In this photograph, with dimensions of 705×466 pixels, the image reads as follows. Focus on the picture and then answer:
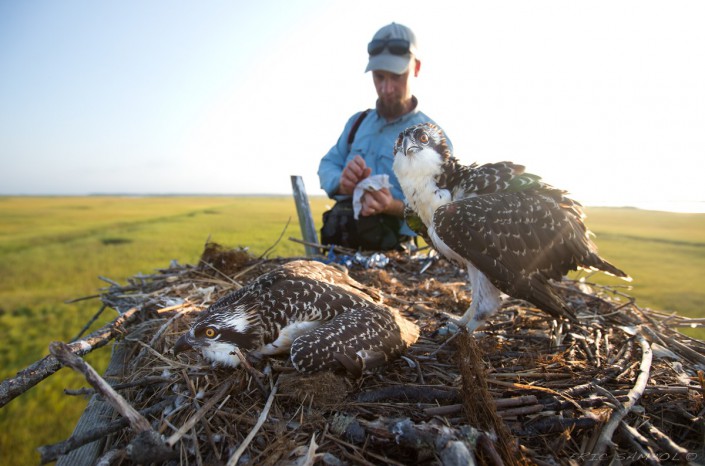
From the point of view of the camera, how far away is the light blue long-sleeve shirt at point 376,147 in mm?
6574

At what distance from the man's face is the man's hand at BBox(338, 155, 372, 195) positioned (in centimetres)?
153

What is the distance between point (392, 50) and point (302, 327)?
520 cm

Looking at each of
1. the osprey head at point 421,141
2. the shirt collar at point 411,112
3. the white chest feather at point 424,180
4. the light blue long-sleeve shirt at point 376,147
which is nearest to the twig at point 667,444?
the white chest feather at point 424,180

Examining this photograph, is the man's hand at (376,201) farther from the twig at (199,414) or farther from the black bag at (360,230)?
the twig at (199,414)

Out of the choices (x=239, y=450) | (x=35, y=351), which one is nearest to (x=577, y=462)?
(x=239, y=450)

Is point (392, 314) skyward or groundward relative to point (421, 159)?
groundward

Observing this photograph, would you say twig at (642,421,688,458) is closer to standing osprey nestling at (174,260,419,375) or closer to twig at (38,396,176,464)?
standing osprey nestling at (174,260,419,375)

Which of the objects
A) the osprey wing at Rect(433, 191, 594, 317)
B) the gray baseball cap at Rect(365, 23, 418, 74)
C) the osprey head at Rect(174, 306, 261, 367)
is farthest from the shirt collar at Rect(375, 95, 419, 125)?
the osprey head at Rect(174, 306, 261, 367)

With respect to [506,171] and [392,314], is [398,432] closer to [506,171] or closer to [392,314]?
[392,314]

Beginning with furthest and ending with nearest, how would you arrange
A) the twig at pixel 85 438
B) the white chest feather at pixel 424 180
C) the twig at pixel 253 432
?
the white chest feather at pixel 424 180
the twig at pixel 253 432
the twig at pixel 85 438

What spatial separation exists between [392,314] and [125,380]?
7.61ft

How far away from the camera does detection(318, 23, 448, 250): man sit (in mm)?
6141

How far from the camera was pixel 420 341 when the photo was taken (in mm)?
3469

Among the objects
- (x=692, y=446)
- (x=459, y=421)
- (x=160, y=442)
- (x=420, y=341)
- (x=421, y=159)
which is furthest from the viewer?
(x=421, y=159)
